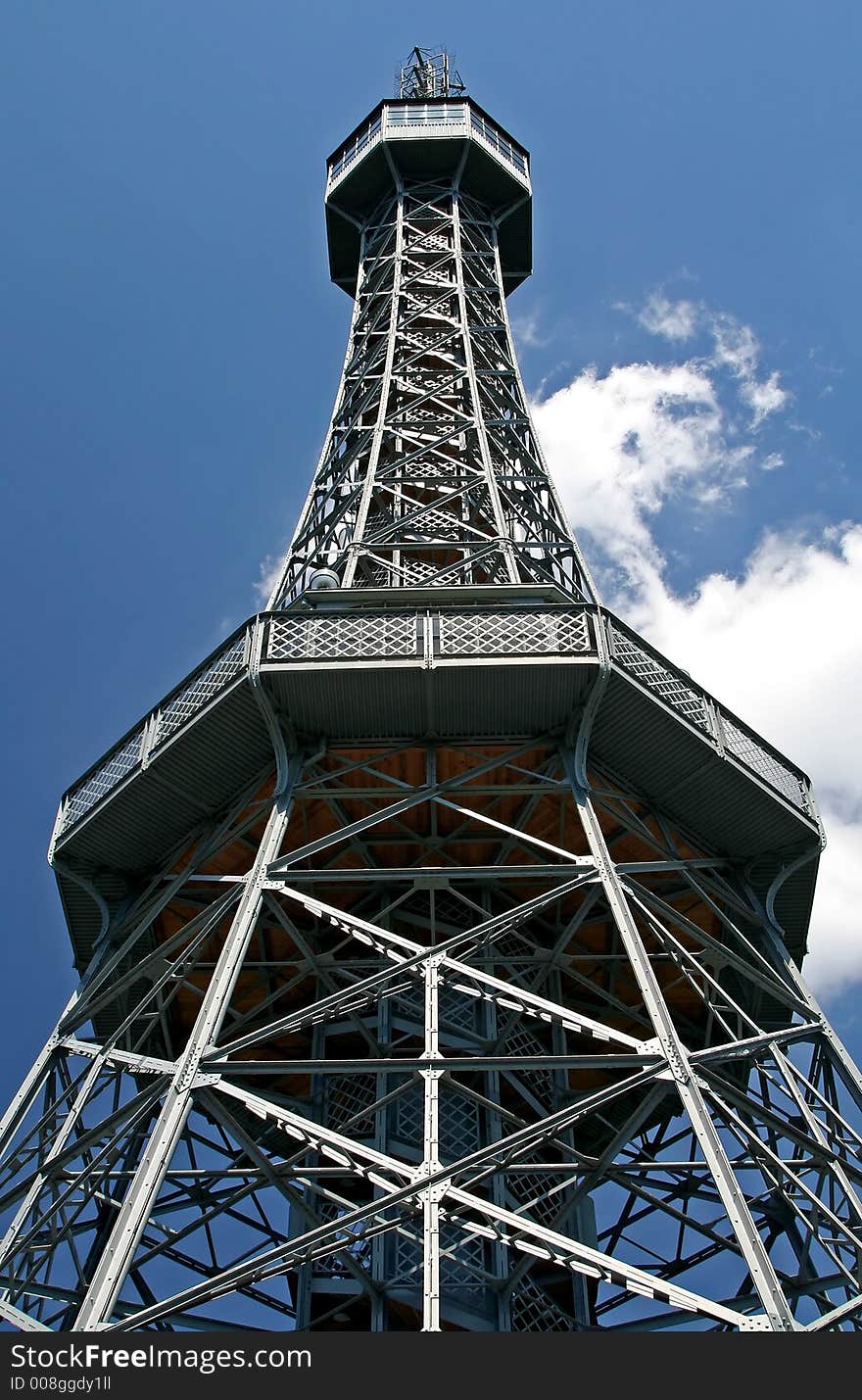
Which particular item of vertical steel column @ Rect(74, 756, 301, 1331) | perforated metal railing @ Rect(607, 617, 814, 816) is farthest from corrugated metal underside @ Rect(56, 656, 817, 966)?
vertical steel column @ Rect(74, 756, 301, 1331)

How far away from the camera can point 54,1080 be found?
16.7 metres

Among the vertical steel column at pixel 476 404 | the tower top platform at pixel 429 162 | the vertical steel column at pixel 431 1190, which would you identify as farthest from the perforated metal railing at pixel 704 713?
the tower top platform at pixel 429 162

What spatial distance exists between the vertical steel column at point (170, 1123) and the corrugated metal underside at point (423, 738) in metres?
1.83

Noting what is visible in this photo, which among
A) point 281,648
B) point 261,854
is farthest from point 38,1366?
point 281,648

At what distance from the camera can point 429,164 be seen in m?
36.0

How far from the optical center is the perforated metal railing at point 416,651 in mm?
16828

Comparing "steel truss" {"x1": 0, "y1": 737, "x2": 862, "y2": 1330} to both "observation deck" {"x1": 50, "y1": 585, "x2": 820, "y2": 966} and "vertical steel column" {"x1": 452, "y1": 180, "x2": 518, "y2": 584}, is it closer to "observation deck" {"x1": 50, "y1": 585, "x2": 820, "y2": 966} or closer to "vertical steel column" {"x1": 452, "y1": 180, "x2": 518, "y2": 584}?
"observation deck" {"x1": 50, "y1": 585, "x2": 820, "y2": 966}

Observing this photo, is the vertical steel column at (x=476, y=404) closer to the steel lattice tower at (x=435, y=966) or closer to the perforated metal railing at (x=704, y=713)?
the steel lattice tower at (x=435, y=966)

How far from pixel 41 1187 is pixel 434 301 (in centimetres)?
2182

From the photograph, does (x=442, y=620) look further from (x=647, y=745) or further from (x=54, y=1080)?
(x=54, y=1080)

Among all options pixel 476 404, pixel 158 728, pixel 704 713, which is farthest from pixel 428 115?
pixel 158 728

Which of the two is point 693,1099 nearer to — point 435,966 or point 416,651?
point 435,966

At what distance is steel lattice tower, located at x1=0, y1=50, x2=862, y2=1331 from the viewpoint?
1301 cm

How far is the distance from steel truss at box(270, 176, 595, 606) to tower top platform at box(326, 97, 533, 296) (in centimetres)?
81
